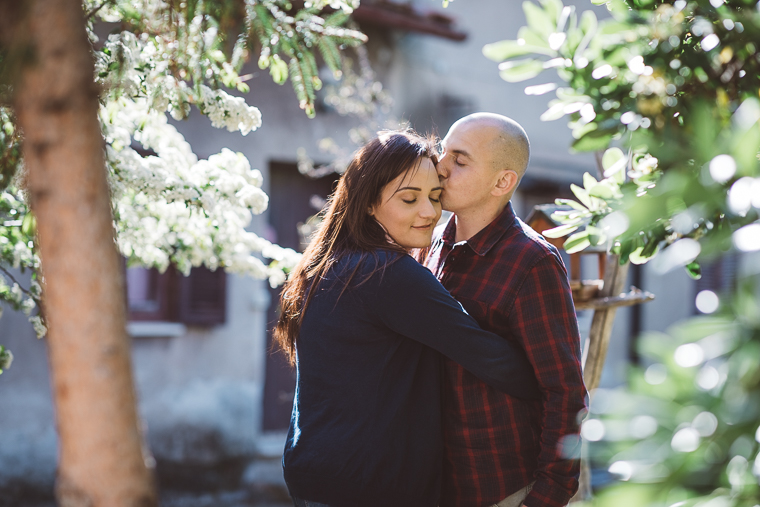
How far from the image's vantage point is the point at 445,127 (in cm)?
687

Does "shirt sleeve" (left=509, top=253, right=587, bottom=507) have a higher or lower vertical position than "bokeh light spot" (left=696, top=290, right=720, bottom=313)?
lower

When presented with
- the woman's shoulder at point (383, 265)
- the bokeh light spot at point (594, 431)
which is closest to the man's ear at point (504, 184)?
the woman's shoulder at point (383, 265)

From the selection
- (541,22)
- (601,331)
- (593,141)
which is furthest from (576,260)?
(593,141)

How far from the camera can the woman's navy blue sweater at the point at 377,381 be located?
1803mm

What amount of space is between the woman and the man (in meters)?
0.07

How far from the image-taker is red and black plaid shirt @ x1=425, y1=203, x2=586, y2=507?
1880 millimetres

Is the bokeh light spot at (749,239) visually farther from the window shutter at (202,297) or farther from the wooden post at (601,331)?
the window shutter at (202,297)

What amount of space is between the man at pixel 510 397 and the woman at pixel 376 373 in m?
0.07

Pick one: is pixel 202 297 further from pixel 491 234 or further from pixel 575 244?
pixel 575 244

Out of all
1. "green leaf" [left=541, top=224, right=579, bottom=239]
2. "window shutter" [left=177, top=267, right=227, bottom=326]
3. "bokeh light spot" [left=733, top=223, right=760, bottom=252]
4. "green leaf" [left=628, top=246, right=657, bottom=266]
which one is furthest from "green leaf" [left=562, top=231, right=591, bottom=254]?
"window shutter" [left=177, top=267, right=227, bottom=326]

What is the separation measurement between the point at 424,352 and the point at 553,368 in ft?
1.24

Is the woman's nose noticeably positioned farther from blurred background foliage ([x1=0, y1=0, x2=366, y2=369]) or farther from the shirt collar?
blurred background foliage ([x1=0, y1=0, x2=366, y2=369])

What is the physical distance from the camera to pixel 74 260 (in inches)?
38.8

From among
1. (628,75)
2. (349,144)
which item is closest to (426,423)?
(628,75)
